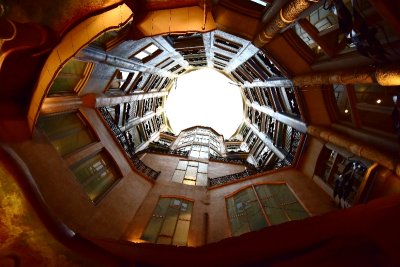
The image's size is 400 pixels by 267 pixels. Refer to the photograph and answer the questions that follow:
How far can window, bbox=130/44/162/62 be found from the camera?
19.0m

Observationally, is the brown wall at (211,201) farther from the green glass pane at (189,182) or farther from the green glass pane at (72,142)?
the green glass pane at (72,142)

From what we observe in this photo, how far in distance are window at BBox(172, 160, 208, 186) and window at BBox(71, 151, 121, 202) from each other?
5.42 metres

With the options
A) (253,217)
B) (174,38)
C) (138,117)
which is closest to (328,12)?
(253,217)

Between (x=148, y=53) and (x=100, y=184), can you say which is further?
(x=148, y=53)

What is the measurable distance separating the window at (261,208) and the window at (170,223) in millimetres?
2739

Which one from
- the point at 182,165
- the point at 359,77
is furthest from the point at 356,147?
the point at 182,165

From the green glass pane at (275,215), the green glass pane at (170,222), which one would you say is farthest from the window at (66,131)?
the green glass pane at (275,215)

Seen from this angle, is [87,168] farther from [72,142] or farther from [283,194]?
[283,194]

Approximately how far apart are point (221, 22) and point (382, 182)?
1043 cm

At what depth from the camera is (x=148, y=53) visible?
65.5 ft

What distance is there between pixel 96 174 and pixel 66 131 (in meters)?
2.88

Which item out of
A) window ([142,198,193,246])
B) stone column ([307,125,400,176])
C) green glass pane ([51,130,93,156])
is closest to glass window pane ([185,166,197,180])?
window ([142,198,193,246])

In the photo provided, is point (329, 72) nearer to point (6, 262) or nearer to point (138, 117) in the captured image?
point (6, 262)

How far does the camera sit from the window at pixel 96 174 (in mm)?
11890
